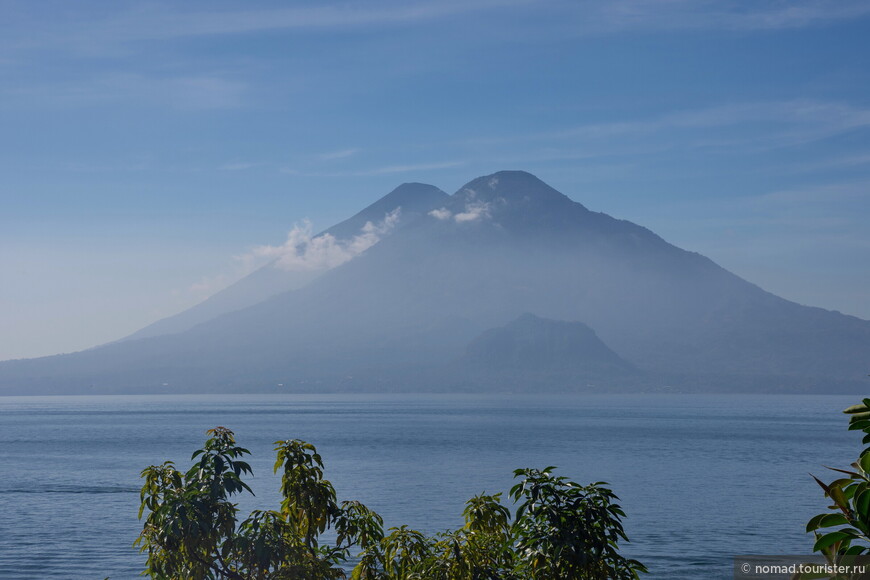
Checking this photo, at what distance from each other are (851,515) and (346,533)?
8.42m

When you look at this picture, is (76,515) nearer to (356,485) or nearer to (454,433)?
(356,485)

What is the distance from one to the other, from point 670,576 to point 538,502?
1399 inches

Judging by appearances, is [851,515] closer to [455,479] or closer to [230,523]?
[230,523]

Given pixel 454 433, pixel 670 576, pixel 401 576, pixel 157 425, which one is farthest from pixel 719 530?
pixel 157 425

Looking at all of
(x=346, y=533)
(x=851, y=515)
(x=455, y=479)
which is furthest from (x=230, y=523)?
(x=455, y=479)

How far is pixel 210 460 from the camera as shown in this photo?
11.3 m

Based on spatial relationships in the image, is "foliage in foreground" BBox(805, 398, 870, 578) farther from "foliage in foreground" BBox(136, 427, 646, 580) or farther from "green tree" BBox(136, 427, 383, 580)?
"green tree" BBox(136, 427, 383, 580)

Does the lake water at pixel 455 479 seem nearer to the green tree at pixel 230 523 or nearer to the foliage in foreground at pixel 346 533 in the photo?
the foliage in foreground at pixel 346 533

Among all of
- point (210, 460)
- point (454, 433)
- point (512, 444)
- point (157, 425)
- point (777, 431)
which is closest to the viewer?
point (210, 460)

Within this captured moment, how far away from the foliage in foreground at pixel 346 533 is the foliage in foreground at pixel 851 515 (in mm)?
5824

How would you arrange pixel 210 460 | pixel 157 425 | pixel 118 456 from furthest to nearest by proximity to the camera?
pixel 157 425
pixel 118 456
pixel 210 460

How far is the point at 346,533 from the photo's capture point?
37.3ft

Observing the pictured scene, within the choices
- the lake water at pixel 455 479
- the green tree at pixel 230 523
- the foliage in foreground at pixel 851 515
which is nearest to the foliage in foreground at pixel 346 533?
the green tree at pixel 230 523

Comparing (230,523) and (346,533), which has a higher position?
(230,523)
